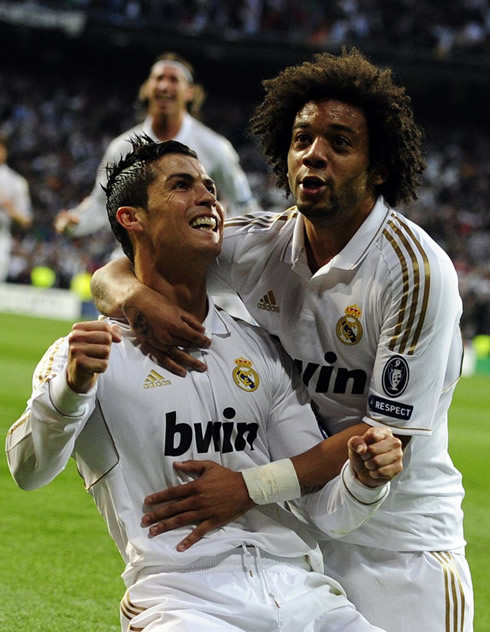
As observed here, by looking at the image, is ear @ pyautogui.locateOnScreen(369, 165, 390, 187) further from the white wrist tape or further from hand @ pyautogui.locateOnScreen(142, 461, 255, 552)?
hand @ pyautogui.locateOnScreen(142, 461, 255, 552)

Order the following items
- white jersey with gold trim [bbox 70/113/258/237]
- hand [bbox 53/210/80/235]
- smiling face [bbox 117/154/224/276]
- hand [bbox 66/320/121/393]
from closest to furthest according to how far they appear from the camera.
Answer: hand [bbox 66/320/121/393], smiling face [bbox 117/154/224/276], hand [bbox 53/210/80/235], white jersey with gold trim [bbox 70/113/258/237]

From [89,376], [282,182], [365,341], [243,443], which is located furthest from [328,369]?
[89,376]

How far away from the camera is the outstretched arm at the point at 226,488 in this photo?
2.77 metres

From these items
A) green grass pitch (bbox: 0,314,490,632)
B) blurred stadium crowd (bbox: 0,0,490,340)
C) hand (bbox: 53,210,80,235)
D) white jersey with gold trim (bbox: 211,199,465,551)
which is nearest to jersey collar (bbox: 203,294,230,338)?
white jersey with gold trim (bbox: 211,199,465,551)

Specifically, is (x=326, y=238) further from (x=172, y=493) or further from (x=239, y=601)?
(x=239, y=601)

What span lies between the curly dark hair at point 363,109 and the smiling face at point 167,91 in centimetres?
431

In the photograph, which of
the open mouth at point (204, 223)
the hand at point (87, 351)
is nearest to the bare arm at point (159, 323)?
the open mouth at point (204, 223)

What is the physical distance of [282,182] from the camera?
12.2 ft

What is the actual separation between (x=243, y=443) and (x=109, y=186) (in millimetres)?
1028

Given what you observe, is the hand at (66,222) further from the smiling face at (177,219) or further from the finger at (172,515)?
the finger at (172,515)

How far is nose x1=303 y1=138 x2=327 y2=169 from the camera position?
10.4 feet

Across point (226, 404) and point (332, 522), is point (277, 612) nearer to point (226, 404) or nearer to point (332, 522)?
point (332, 522)

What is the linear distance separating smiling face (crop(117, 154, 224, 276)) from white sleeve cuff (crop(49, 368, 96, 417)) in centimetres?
69

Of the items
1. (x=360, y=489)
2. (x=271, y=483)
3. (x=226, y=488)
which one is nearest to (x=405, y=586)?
(x=360, y=489)
